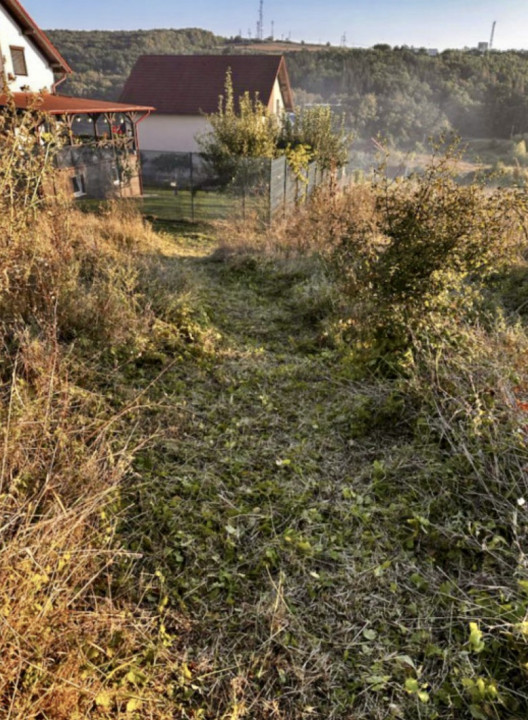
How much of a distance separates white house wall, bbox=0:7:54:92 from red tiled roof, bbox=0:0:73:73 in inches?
5.9

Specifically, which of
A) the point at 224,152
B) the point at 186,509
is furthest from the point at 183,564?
the point at 224,152

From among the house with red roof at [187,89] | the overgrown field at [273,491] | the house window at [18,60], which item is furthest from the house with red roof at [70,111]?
the house with red roof at [187,89]

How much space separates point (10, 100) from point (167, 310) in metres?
2.38

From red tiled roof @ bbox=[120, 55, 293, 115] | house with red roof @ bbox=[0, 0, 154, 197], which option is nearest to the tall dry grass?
house with red roof @ bbox=[0, 0, 154, 197]

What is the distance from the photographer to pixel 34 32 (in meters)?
16.3

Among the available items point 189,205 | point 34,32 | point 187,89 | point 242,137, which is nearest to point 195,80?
point 187,89

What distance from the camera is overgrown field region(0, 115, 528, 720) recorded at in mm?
2090

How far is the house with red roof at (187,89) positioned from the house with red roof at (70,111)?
18.0 ft

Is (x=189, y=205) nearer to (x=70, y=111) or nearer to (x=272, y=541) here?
(x=70, y=111)

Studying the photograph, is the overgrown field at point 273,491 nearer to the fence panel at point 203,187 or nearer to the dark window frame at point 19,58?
the fence panel at point 203,187

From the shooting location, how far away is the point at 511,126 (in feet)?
114

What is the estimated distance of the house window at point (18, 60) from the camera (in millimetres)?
16141

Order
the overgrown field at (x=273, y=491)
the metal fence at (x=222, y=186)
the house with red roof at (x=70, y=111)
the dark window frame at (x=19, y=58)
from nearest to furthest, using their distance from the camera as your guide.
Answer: the overgrown field at (x=273, y=491)
the metal fence at (x=222, y=186)
the house with red roof at (x=70, y=111)
the dark window frame at (x=19, y=58)

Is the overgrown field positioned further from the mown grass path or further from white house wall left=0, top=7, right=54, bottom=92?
white house wall left=0, top=7, right=54, bottom=92
